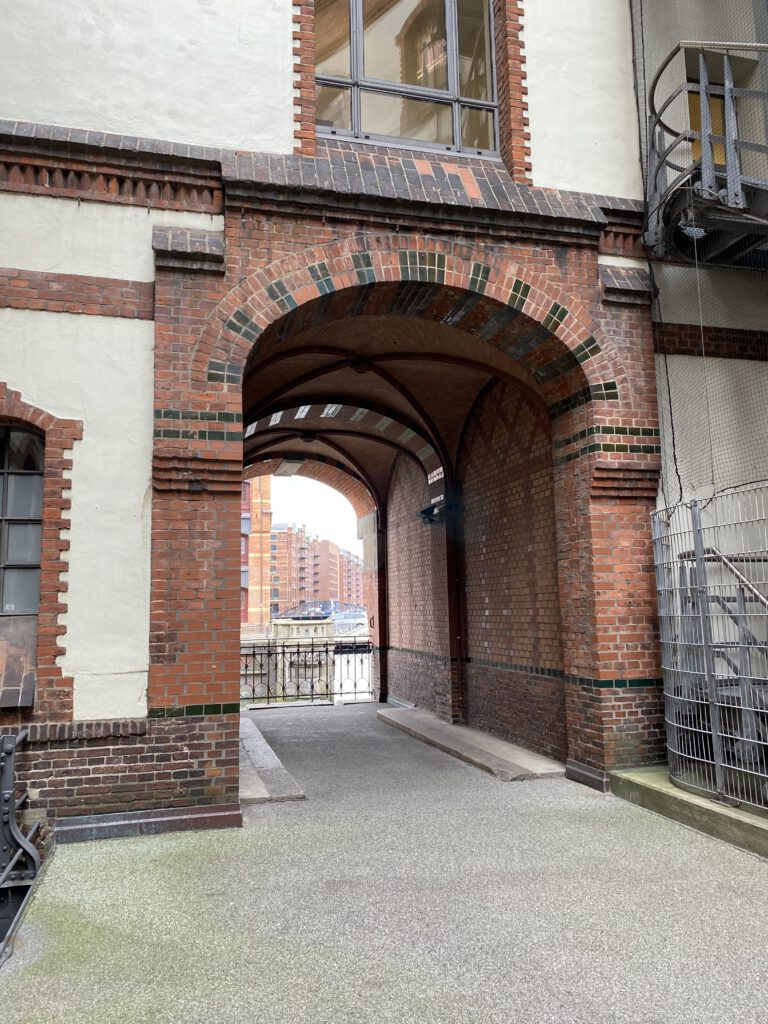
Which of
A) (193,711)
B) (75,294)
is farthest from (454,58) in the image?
(193,711)

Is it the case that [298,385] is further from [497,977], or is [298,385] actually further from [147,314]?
[497,977]

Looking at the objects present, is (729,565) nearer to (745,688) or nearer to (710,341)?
(745,688)

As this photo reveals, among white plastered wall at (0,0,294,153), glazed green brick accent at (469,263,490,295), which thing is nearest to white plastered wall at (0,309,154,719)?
white plastered wall at (0,0,294,153)

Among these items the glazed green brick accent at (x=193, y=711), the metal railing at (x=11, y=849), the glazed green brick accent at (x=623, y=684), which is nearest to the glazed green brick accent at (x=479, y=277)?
the glazed green brick accent at (x=623, y=684)

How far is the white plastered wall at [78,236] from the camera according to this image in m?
5.79

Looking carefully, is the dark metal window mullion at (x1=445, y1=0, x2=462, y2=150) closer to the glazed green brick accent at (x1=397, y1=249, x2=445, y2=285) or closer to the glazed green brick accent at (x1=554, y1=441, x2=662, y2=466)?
the glazed green brick accent at (x1=397, y1=249, x2=445, y2=285)

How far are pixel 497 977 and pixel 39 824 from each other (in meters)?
3.38

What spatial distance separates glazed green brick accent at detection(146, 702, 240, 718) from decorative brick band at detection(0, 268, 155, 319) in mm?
2956

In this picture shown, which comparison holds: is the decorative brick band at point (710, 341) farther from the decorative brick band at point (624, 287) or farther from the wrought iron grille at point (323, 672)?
the wrought iron grille at point (323, 672)

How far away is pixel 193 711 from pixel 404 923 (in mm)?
2378

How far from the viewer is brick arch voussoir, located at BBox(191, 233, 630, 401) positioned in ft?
19.9

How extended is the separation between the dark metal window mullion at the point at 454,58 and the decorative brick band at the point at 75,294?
3392 millimetres

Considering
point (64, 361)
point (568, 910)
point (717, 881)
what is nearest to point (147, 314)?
point (64, 361)

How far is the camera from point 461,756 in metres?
8.14
